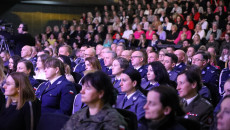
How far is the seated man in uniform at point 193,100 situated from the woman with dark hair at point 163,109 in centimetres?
71

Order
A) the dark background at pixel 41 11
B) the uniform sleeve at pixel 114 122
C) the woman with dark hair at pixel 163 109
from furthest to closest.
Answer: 1. the dark background at pixel 41 11
2. the uniform sleeve at pixel 114 122
3. the woman with dark hair at pixel 163 109

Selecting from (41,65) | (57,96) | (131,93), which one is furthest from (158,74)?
(41,65)

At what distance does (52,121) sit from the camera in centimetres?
257

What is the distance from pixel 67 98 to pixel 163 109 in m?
1.77

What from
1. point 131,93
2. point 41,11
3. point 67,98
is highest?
point 41,11

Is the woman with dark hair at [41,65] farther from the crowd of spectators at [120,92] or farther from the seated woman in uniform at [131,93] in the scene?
the seated woman in uniform at [131,93]

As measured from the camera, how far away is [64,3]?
A: 47.4 feet

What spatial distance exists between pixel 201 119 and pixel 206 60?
242 cm

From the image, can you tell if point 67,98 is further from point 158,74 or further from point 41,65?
point 41,65

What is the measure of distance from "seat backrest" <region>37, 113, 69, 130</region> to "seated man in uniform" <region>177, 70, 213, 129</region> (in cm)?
103

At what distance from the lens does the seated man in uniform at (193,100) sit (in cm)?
275

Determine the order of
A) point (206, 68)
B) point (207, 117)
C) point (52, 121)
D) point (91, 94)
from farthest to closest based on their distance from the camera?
point (206, 68)
point (207, 117)
point (52, 121)
point (91, 94)

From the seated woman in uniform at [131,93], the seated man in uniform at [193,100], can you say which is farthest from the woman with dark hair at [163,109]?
the seated woman in uniform at [131,93]

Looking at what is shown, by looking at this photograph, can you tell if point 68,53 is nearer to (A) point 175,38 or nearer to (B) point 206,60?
(B) point 206,60
